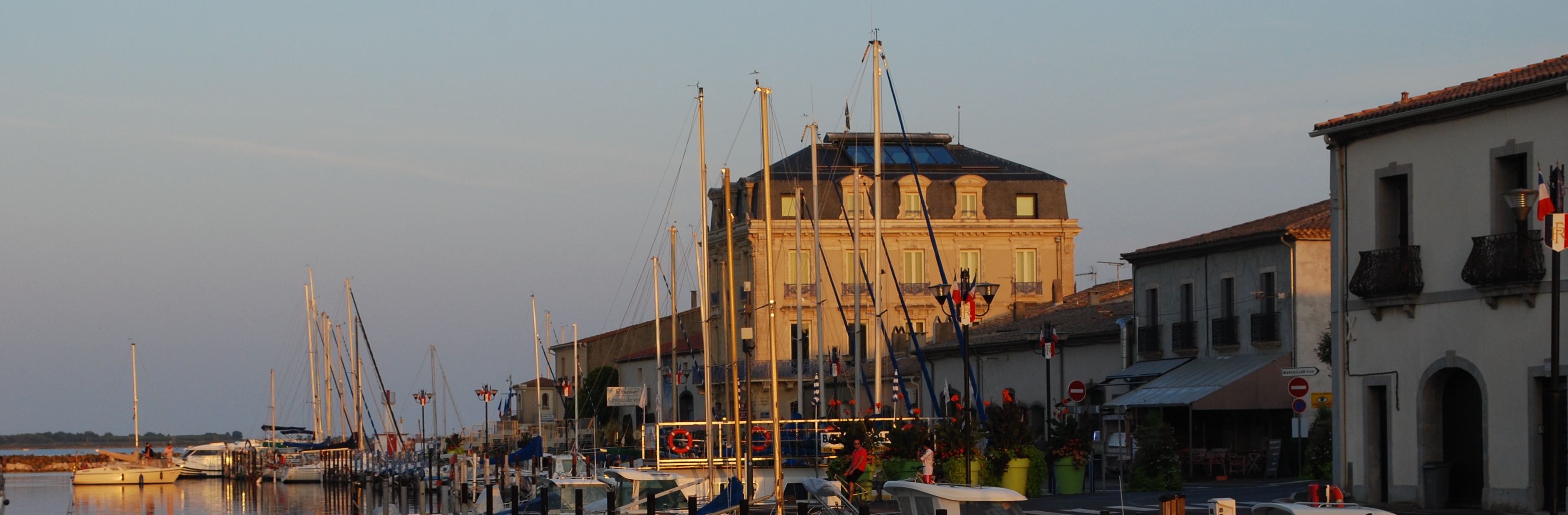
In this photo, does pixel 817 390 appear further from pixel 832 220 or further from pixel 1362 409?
pixel 1362 409

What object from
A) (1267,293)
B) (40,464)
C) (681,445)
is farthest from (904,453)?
(40,464)

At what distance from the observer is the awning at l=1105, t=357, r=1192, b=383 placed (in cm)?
4866

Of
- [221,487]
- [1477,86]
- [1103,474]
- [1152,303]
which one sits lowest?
[221,487]

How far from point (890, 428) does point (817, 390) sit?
71.4 ft

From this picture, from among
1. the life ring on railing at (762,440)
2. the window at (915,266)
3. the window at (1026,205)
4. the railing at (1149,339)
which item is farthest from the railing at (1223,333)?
the window at (1026,205)

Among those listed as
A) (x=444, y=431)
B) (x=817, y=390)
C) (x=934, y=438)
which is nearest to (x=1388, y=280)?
(x=934, y=438)

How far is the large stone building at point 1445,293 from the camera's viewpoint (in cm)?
2650

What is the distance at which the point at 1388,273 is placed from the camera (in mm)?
29422

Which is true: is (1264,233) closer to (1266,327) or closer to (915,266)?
(1266,327)

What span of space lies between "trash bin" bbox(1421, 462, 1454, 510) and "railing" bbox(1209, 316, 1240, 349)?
17.5 meters

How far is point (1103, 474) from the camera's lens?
135 ft

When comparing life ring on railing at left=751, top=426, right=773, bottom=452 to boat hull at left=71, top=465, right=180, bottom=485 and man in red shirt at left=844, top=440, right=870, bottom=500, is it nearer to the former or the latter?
man in red shirt at left=844, top=440, right=870, bottom=500

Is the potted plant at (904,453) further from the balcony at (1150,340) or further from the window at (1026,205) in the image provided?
the window at (1026,205)

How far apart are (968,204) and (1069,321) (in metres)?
25.8
